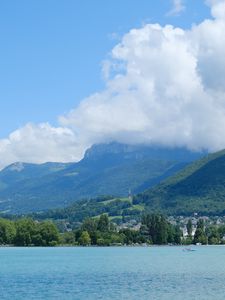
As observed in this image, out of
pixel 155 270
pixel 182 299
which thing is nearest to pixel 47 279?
pixel 155 270

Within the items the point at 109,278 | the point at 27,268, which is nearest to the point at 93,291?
the point at 109,278

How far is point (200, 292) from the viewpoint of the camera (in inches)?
3073

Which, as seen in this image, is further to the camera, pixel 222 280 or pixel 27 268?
pixel 27 268

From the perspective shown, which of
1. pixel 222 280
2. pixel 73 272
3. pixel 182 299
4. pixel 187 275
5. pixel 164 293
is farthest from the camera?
pixel 73 272

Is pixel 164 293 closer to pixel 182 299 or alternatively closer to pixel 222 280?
pixel 182 299

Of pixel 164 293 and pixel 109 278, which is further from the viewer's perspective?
pixel 109 278

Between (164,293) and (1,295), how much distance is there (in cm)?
1890

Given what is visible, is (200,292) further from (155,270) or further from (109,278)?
(155,270)

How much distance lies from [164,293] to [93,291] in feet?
30.0

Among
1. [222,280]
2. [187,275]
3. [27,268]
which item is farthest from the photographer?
[27,268]

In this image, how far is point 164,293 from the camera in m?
77.6

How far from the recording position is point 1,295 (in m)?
78.7

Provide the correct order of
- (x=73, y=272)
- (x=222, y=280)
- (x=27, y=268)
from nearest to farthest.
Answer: (x=222, y=280)
(x=73, y=272)
(x=27, y=268)

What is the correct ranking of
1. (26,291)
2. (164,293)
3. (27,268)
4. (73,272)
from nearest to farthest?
(164,293)
(26,291)
(73,272)
(27,268)
